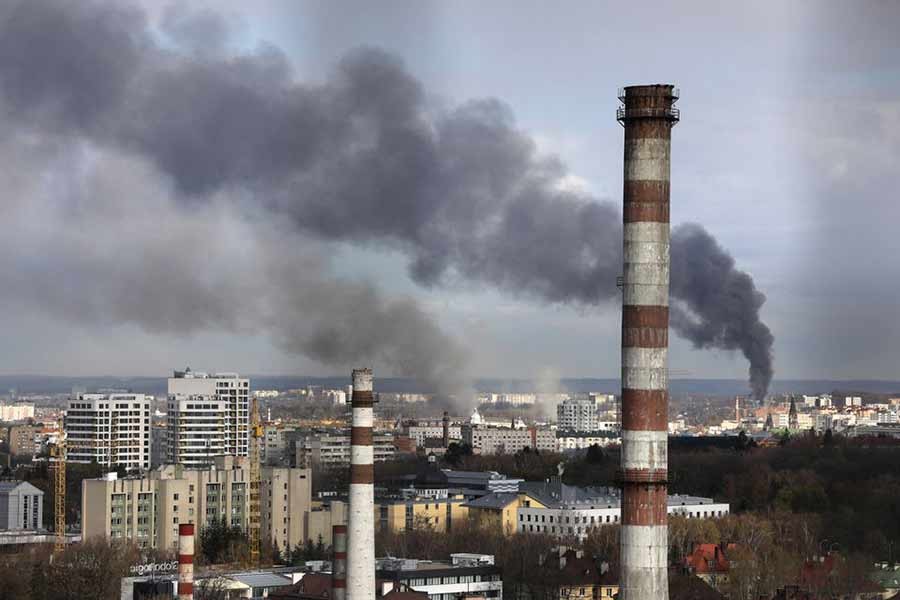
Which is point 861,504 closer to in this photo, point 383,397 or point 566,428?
point 383,397

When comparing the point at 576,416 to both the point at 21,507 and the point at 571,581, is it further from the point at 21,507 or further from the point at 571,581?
the point at 571,581

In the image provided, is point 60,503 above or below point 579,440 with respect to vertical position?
below

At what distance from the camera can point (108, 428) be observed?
3610 inches

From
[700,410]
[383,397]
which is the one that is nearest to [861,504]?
[383,397]

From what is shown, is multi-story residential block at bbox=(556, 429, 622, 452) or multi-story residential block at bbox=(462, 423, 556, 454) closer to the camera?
multi-story residential block at bbox=(462, 423, 556, 454)

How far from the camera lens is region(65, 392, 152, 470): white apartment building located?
90.6 m

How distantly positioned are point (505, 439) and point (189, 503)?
2511 inches

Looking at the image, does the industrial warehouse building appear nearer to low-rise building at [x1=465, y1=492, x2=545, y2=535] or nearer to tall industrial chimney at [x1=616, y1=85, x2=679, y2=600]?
low-rise building at [x1=465, y1=492, x2=545, y2=535]

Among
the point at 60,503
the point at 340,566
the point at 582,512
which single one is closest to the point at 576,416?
the point at 582,512

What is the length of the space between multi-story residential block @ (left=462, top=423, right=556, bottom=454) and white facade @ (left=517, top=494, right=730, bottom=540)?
1938 inches

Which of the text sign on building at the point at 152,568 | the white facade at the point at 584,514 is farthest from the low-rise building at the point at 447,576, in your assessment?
the white facade at the point at 584,514

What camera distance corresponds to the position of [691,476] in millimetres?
75000

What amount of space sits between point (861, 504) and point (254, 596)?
28.1 metres

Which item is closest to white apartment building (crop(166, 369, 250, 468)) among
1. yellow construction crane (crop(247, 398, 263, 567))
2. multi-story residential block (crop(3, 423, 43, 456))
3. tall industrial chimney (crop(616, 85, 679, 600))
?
multi-story residential block (crop(3, 423, 43, 456))
